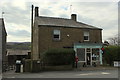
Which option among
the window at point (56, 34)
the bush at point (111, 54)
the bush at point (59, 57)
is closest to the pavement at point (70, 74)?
the bush at point (59, 57)

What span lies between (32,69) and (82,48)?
959cm

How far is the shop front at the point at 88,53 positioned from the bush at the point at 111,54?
4.18 ft

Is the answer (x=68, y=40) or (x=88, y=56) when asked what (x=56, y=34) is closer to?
(x=68, y=40)

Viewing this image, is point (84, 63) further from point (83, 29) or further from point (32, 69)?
→ point (32, 69)

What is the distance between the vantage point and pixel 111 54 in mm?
26438

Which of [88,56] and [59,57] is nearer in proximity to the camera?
[59,57]

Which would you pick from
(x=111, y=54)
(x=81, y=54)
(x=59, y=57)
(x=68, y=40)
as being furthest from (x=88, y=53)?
(x=59, y=57)

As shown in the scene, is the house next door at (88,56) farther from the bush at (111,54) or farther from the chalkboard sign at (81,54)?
the bush at (111,54)

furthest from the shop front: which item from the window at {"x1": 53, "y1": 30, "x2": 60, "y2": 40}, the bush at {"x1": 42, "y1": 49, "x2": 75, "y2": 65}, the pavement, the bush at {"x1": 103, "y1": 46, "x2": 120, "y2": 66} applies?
the pavement

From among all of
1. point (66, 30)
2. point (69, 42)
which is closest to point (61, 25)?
point (66, 30)

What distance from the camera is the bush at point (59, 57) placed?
22.9 m

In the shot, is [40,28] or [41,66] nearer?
[41,66]

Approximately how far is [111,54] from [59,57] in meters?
8.42

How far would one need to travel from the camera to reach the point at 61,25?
28.5 m
